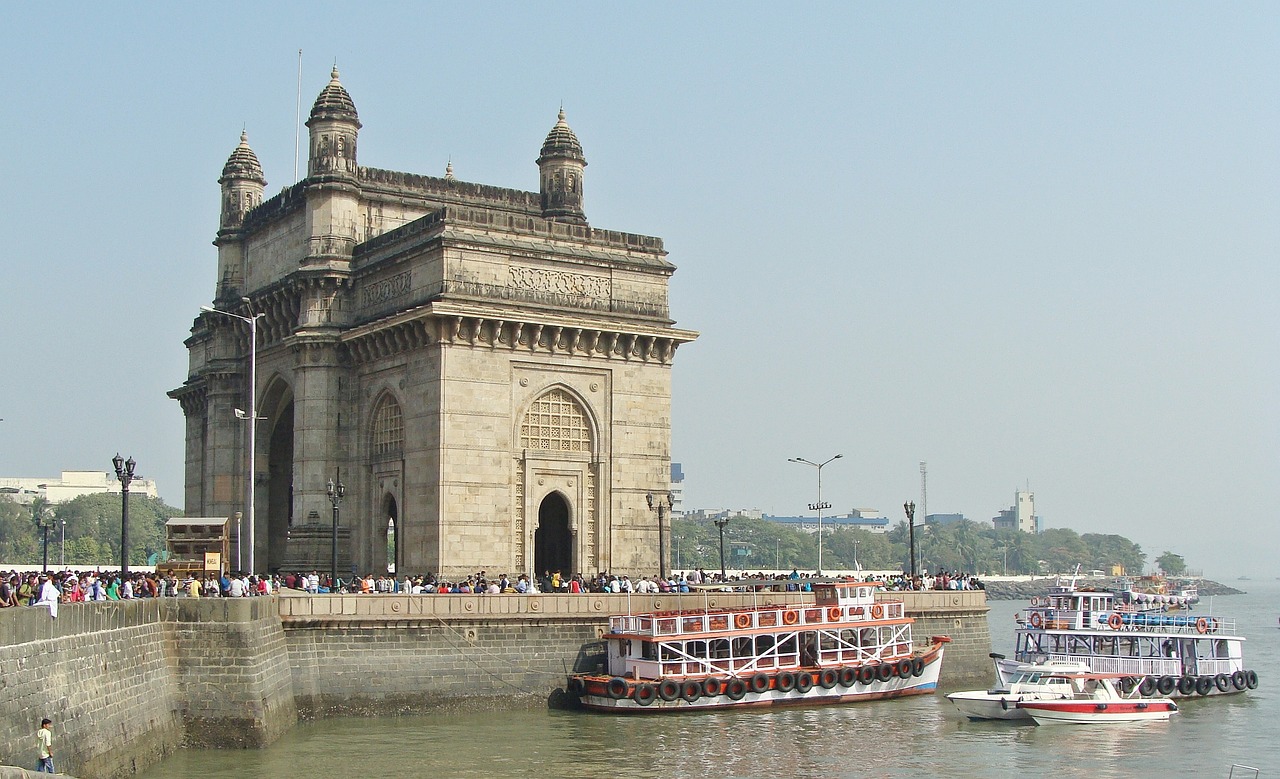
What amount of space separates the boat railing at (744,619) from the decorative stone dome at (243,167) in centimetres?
2827

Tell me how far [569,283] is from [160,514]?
119222 mm

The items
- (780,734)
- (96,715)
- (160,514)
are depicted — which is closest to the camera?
(96,715)

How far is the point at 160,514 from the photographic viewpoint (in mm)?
155875

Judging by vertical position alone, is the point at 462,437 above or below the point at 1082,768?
above

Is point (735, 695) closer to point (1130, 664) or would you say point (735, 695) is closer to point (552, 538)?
point (1130, 664)

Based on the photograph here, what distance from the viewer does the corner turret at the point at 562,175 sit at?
173ft

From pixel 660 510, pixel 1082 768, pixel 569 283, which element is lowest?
pixel 1082 768

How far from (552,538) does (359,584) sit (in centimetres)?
1034

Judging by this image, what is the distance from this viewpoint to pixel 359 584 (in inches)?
1578

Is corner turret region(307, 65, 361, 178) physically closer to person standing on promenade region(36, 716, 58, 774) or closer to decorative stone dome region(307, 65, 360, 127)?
decorative stone dome region(307, 65, 360, 127)

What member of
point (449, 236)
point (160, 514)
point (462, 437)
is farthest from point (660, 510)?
point (160, 514)

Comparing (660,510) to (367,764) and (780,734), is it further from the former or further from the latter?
(367,764)

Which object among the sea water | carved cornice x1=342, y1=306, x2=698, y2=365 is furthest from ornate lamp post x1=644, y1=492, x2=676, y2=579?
the sea water

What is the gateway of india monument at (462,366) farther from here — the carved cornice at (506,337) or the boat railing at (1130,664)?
the boat railing at (1130,664)
